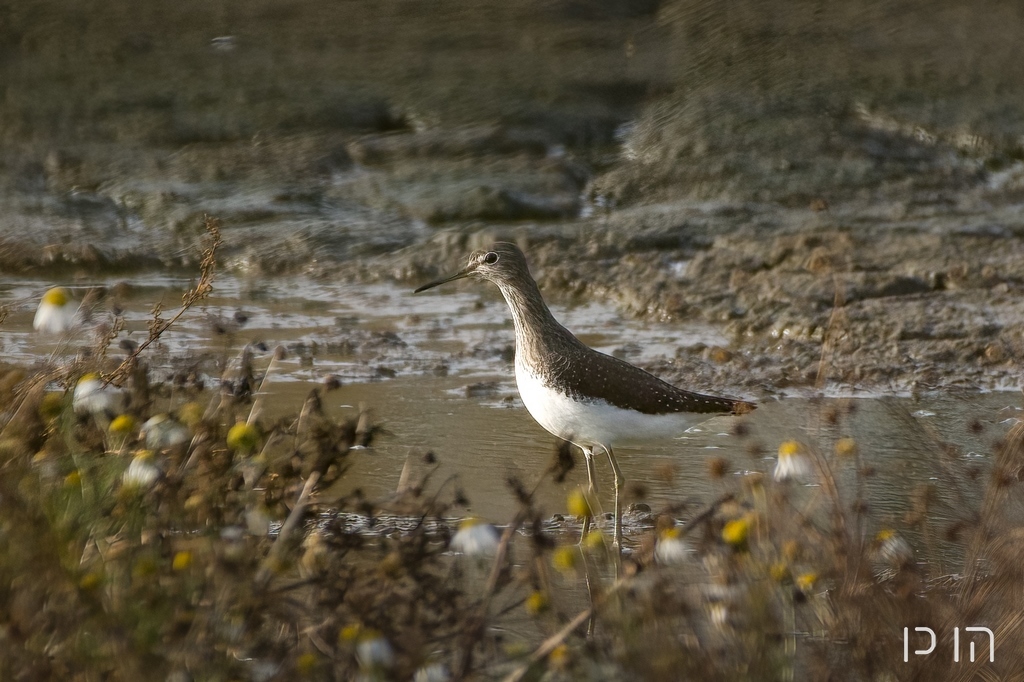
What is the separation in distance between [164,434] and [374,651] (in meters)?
1.17

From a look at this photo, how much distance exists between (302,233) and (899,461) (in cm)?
586

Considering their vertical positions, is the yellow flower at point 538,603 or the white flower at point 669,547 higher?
the yellow flower at point 538,603

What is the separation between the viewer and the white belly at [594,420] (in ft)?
16.4

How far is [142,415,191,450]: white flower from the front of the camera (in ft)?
11.3

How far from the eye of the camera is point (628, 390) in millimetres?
5082

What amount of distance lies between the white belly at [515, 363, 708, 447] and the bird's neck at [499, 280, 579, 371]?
130 mm

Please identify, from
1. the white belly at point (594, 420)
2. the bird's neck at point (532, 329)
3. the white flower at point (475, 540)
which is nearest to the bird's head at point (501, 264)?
the bird's neck at point (532, 329)

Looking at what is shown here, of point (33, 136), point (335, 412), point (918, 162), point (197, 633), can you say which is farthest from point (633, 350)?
point (33, 136)

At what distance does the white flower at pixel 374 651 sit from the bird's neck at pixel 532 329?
2663mm

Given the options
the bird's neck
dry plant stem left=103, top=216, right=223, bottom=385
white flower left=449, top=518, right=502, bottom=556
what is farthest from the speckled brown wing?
white flower left=449, top=518, right=502, bottom=556

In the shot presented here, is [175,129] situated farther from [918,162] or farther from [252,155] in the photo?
[918,162]

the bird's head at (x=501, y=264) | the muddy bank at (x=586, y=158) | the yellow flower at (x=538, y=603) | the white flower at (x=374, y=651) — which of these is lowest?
the muddy bank at (x=586, y=158)

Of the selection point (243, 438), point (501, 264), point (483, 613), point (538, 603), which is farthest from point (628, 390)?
point (483, 613)

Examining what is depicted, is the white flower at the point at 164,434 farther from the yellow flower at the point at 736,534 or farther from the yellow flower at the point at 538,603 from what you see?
the yellow flower at the point at 736,534
